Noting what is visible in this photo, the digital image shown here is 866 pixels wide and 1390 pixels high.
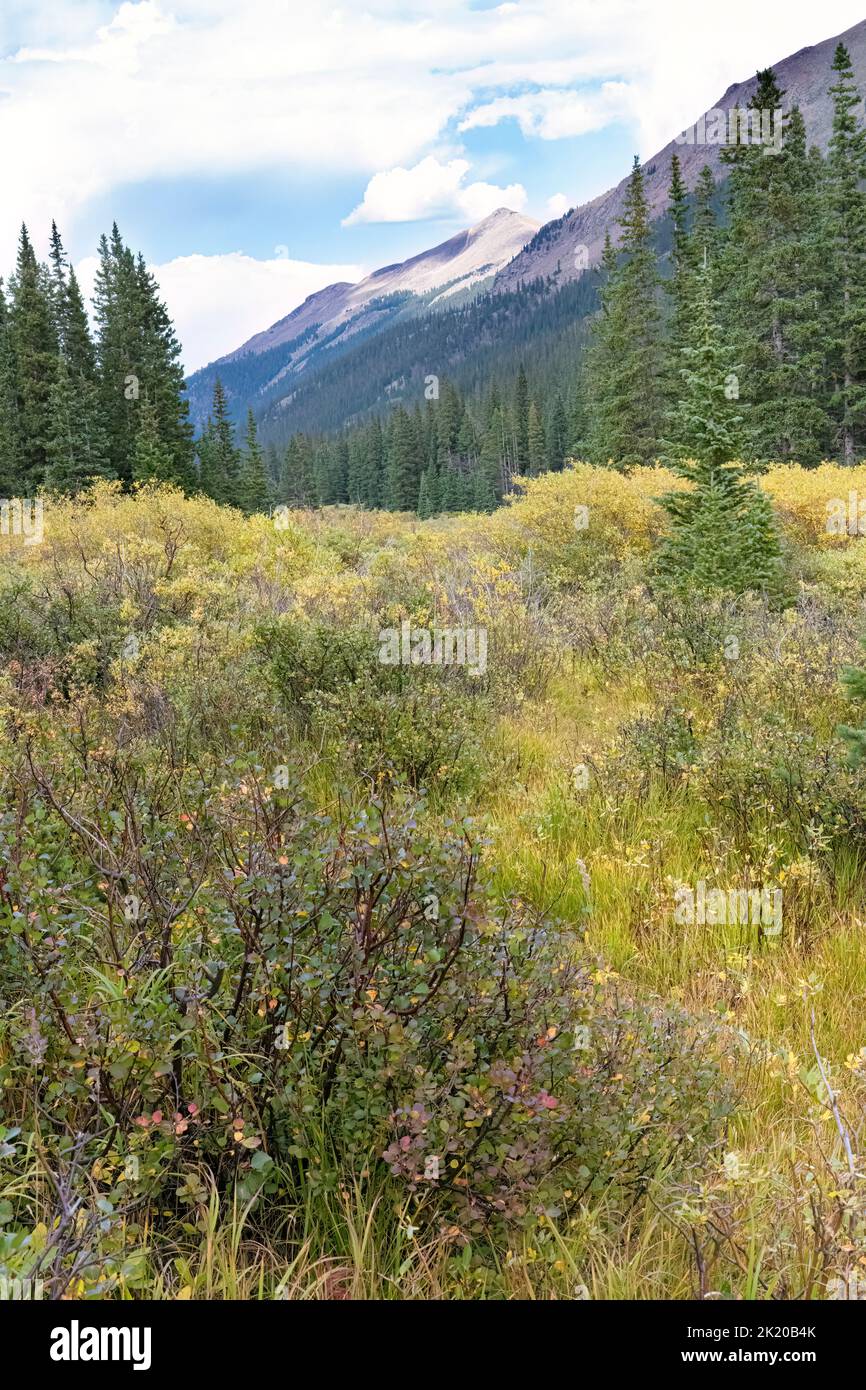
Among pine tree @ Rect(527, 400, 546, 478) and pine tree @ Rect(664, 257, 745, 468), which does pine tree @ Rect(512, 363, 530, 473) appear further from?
pine tree @ Rect(664, 257, 745, 468)

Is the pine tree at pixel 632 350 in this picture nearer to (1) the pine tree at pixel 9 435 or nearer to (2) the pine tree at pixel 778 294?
(2) the pine tree at pixel 778 294

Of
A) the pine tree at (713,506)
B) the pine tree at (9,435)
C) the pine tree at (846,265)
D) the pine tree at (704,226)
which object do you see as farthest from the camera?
the pine tree at (704,226)

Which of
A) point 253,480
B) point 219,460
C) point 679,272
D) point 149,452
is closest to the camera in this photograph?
point 149,452

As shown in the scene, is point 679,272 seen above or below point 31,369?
above

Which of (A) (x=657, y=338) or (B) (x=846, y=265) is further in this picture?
(A) (x=657, y=338)

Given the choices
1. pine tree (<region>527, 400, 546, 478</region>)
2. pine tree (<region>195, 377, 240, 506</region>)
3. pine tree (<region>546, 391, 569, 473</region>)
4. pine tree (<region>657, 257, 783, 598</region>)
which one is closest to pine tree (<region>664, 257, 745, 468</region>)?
pine tree (<region>657, 257, 783, 598</region>)

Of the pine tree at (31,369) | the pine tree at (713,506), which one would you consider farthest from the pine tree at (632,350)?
the pine tree at (31,369)

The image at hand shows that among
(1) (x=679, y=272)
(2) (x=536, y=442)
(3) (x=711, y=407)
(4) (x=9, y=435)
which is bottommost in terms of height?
(3) (x=711, y=407)

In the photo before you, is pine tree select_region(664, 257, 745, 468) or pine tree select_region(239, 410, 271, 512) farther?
pine tree select_region(239, 410, 271, 512)

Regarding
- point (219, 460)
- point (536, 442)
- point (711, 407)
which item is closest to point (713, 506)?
point (711, 407)

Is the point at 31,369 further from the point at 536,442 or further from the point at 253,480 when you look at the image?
the point at 536,442

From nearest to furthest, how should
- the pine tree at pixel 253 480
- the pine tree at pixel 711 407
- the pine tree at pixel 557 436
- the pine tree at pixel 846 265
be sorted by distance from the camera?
the pine tree at pixel 711 407 < the pine tree at pixel 846 265 < the pine tree at pixel 253 480 < the pine tree at pixel 557 436
